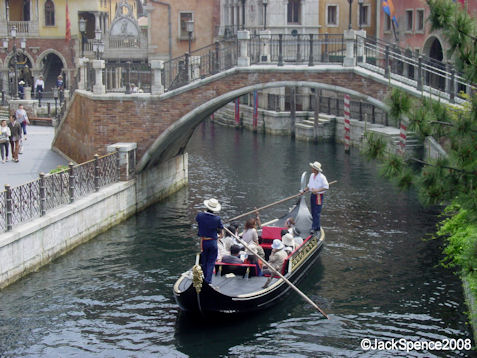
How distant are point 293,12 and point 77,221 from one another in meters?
24.8

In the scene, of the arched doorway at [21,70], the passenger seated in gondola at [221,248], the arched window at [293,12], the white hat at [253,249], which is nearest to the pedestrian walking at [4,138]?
the passenger seated in gondola at [221,248]

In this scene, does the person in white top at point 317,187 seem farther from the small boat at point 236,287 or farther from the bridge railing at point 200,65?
the bridge railing at point 200,65

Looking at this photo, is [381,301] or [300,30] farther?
[300,30]

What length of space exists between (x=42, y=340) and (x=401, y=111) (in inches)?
254

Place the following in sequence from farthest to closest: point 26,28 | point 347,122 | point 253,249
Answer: point 26,28 → point 347,122 → point 253,249

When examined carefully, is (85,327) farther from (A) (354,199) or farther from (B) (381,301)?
(A) (354,199)

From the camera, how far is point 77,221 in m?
17.8

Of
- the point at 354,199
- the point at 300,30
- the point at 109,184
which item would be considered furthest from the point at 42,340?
the point at 300,30

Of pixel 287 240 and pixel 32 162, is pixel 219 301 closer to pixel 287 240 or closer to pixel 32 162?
pixel 287 240

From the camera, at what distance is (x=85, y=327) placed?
532 inches

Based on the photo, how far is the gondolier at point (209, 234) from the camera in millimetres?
13477

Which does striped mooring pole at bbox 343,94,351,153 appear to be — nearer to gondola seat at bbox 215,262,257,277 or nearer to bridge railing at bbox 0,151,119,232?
bridge railing at bbox 0,151,119,232

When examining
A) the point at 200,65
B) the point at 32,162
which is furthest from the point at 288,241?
the point at 32,162

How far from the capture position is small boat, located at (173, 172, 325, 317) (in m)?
13.2
